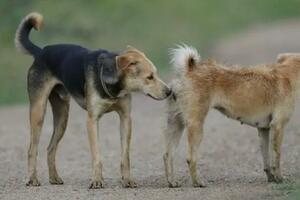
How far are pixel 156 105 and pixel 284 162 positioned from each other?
335 inches

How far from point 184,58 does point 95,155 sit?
4.62ft

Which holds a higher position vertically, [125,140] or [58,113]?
[58,113]

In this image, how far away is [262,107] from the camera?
12047 millimetres

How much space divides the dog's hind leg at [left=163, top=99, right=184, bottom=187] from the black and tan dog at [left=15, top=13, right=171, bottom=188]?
35 centimetres

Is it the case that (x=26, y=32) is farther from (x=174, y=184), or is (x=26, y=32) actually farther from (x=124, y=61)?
(x=174, y=184)

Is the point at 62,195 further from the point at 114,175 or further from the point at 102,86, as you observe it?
the point at 114,175

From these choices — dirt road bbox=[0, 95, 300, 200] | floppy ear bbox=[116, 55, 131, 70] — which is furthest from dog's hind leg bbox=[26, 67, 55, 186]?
floppy ear bbox=[116, 55, 131, 70]

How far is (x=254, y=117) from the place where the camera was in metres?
12.1

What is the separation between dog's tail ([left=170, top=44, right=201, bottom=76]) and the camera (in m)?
11.8

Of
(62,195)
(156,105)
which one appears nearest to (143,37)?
(156,105)

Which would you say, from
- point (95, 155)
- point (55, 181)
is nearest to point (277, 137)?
point (95, 155)

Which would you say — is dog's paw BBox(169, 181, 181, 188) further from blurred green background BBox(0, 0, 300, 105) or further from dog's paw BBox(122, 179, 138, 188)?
blurred green background BBox(0, 0, 300, 105)

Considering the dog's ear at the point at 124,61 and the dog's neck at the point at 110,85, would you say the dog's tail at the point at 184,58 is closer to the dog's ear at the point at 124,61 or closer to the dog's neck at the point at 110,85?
the dog's ear at the point at 124,61

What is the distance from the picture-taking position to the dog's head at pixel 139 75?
38.7ft
